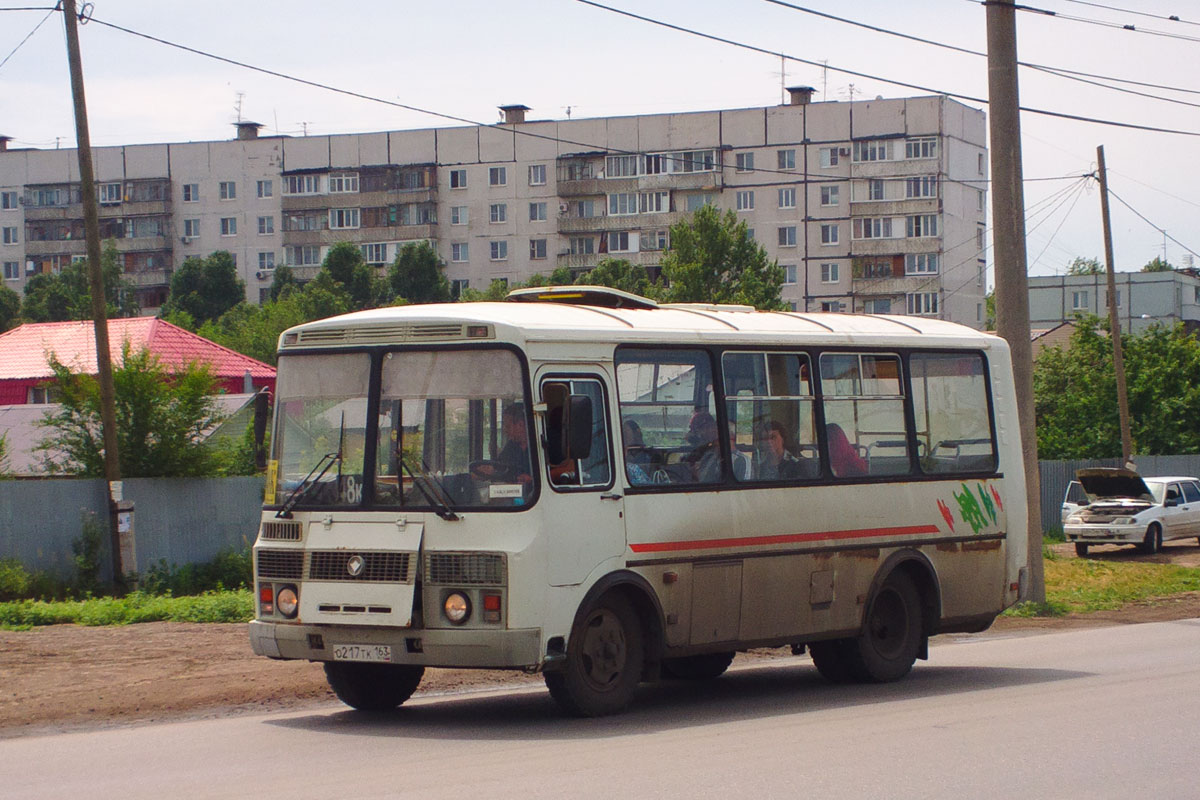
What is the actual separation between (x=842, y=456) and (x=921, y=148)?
8185cm

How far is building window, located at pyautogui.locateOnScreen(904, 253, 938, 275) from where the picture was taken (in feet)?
302

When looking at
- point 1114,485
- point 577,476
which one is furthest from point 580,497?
point 1114,485

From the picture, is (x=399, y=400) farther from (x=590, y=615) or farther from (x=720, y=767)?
(x=720, y=767)

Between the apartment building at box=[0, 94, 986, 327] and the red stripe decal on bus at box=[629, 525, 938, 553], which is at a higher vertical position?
the apartment building at box=[0, 94, 986, 327]

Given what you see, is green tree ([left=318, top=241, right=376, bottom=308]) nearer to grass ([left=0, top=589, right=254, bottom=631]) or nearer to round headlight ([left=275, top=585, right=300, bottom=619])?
grass ([left=0, top=589, right=254, bottom=631])

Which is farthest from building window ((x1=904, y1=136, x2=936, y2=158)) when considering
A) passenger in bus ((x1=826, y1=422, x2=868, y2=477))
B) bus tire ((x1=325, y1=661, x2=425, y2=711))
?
bus tire ((x1=325, y1=661, x2=425, y2=711))

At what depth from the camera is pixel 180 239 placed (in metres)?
111

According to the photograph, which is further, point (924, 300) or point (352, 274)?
point (352, 274)

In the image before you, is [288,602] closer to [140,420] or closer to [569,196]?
[140,420]

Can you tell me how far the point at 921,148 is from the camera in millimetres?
91562

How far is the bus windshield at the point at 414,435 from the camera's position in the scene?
33.7 ft

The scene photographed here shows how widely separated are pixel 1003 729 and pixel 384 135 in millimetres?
96636

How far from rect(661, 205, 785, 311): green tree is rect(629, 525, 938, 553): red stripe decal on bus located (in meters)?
59.3

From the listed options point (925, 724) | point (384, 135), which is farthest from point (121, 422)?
point (384, 135)
